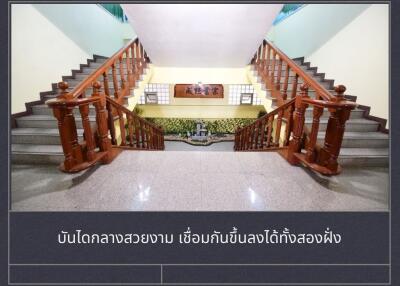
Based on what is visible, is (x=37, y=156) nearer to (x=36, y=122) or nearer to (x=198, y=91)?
(x=36, y=122)

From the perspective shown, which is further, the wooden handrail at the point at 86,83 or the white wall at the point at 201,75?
the white wall at the point at 201,75

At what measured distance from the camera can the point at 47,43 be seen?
341cm

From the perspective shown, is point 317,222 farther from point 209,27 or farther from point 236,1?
point 209,27

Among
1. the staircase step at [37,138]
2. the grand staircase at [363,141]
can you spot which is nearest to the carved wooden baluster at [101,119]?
the staircase step at [37,138]

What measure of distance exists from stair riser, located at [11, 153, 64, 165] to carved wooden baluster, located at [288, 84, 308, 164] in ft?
7.82

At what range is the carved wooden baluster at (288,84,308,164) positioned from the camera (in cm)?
191

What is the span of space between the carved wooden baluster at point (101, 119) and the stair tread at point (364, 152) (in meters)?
2.50

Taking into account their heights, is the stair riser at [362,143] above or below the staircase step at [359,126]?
below

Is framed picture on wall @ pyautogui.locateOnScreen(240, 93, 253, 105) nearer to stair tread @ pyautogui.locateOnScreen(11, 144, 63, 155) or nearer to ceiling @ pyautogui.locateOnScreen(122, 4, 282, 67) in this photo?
ceiling @ pyautogui.locateOnScreen(122, 4, 282, 67)

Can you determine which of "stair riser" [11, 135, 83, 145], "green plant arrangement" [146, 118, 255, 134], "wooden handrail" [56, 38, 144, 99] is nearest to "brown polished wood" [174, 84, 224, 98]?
"green plant arrangement" [146, 118, 255, 134]

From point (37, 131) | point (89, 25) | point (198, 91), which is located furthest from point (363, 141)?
point (198, 91)

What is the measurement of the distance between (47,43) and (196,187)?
3.71 meters

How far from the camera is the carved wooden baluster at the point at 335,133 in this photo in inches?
60.1

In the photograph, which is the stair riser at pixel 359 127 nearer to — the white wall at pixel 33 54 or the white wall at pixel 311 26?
the white wall at pixel 311 26
